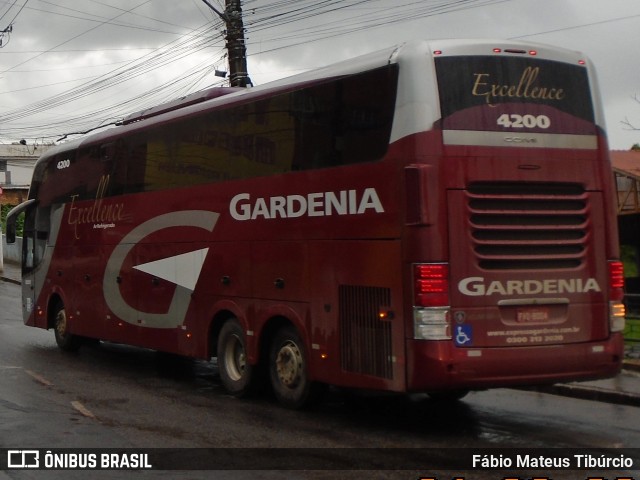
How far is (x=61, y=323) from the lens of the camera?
1780 cm

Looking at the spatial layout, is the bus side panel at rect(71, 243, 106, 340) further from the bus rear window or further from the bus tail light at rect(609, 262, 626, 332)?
the bus tail light at rect(609, 262, 626, 332)

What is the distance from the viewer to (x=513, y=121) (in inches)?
378

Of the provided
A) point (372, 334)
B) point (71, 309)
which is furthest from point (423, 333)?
point (71, 309)

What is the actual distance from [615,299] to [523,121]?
2.12 metres

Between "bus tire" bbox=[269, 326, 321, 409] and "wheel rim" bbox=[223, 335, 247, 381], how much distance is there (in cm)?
80

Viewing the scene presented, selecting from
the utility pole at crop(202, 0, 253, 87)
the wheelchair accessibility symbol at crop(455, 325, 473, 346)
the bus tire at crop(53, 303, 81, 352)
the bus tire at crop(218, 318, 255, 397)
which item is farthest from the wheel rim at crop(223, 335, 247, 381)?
the utility pole at crop(202, 0, 253, 87)

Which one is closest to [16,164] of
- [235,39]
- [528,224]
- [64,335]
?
[235,39]

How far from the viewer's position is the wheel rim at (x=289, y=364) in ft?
36.5

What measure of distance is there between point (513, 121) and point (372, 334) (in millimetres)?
2553

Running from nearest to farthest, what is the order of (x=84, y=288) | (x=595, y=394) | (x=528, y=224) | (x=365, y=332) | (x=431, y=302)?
1. (x=431, y=302)
2. (x=528, y=224)
3. (x=365, y=332)
4. (x=595, y=394)
5. (x=84, y=288)

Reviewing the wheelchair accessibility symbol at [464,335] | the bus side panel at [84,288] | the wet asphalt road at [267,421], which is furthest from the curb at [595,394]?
the bus side panel at [84,288]

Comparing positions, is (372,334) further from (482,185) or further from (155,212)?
(155,212)

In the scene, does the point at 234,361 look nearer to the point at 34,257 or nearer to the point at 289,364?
the point at 289,364

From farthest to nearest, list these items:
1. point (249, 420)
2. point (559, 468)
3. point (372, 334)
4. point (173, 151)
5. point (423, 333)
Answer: point (173, 151)
point (249, 420)
point (372, 334)
point (423, 333)
point (559, 468)
